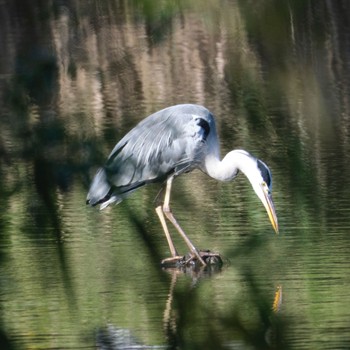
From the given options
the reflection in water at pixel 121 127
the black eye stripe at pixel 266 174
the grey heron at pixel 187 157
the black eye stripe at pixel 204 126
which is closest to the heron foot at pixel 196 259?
the grey heron at pixel 187 157

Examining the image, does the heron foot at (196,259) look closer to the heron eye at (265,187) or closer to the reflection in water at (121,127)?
the heron eye at (265,187)

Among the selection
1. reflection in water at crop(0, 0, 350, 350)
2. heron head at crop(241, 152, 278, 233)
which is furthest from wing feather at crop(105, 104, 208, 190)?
reflection in water at crop(0, 0, 350, 350)

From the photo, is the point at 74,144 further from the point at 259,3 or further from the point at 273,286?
the point at 273,286

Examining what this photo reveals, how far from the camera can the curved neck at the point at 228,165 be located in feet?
23.3

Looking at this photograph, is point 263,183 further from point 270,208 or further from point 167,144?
point 167,144

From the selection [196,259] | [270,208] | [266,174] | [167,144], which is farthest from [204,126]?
[196,259]

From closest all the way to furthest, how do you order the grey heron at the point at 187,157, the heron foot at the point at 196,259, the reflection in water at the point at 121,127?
the reflection in water at the point at 121,127 → the heron foot at the point at 196,259 → the grey heron at the point at 187,157

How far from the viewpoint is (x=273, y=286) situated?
567 cm

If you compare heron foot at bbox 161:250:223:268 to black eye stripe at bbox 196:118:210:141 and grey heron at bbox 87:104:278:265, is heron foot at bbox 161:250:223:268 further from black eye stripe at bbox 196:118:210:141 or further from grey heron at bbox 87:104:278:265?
black eye stripe at bbox 196:118:210:141

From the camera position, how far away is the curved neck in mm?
7109

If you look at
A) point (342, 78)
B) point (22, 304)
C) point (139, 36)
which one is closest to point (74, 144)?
point (139, 36)

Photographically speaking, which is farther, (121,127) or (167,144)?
(167,144)

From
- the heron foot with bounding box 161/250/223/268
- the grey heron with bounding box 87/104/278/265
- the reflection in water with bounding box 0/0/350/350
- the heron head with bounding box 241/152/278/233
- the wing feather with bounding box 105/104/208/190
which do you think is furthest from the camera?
the heron head with bounding box 241/152/278/233

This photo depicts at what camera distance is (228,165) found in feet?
23.9
